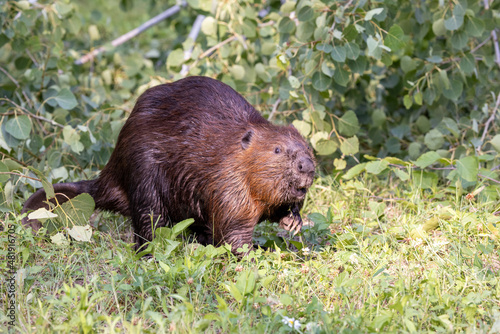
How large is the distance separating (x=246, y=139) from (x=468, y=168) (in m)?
1.30

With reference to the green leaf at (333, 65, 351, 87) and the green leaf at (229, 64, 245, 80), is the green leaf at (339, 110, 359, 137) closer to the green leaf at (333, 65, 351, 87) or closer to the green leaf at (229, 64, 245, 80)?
Result: the green leaf at (333, 65, 351, 87)

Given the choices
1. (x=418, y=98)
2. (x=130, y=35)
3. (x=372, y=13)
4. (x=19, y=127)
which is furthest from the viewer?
(x=130, y=35)

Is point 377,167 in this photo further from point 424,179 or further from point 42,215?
point 42,215

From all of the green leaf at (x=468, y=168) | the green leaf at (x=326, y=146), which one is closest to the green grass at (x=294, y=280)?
the green leaf at (x=468, y=168)

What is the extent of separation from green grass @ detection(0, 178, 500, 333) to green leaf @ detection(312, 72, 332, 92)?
29.3 inches

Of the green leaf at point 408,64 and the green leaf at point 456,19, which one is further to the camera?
the green leaf at point 408,64

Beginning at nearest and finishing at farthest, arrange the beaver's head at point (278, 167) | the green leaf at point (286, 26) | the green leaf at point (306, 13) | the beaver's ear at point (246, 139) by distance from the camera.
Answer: the beaver's head at point (278, 167), the beaver's ear at point (246, 139), the green leaf at point (306, 13), the green leaf at point (286, 26)

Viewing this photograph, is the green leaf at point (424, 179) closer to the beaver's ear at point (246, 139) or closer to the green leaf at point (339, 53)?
the green leaf at point (339, 53)

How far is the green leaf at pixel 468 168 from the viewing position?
122 inches

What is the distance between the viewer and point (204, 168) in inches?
108

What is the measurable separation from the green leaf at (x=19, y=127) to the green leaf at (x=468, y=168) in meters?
2.46

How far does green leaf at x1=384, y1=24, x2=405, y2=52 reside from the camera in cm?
319

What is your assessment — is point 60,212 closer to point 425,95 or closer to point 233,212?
point 233,212

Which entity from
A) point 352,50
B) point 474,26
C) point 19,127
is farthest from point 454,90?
point 19,127
